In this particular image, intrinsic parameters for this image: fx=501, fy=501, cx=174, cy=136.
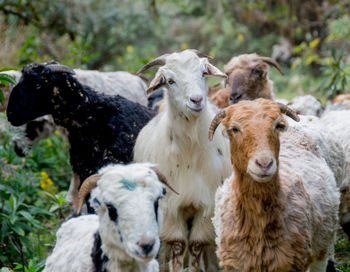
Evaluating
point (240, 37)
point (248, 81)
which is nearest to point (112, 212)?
point (248, 81)

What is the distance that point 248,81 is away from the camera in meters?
7.01

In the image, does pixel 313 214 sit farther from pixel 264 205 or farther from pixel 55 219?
pixel 55 219

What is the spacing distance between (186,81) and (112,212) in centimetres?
206

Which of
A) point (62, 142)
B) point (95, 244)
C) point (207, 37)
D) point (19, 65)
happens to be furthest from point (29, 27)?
point (95, 244)

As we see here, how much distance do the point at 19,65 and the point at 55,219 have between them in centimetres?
392

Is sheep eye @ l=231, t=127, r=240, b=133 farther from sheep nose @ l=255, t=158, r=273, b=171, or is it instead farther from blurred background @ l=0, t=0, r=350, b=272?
blurred background @ l=0, t=0, r=350, b=272

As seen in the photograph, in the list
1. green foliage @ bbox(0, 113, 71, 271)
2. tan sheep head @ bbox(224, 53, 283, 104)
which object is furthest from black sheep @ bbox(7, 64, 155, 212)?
tan sheep head @ bbox(224, 53, 283, 104)

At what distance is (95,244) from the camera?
3740 mm

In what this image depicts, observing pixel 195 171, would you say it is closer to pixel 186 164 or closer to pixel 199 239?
pixel 186 164

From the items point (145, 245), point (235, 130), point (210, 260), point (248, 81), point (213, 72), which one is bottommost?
point (210, 260)

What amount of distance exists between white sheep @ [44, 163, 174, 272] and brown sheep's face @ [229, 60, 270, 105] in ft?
10.8

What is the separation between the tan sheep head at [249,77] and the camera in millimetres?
6895

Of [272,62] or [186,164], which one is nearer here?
[186,164]

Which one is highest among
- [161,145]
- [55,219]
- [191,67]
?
[191,67]
